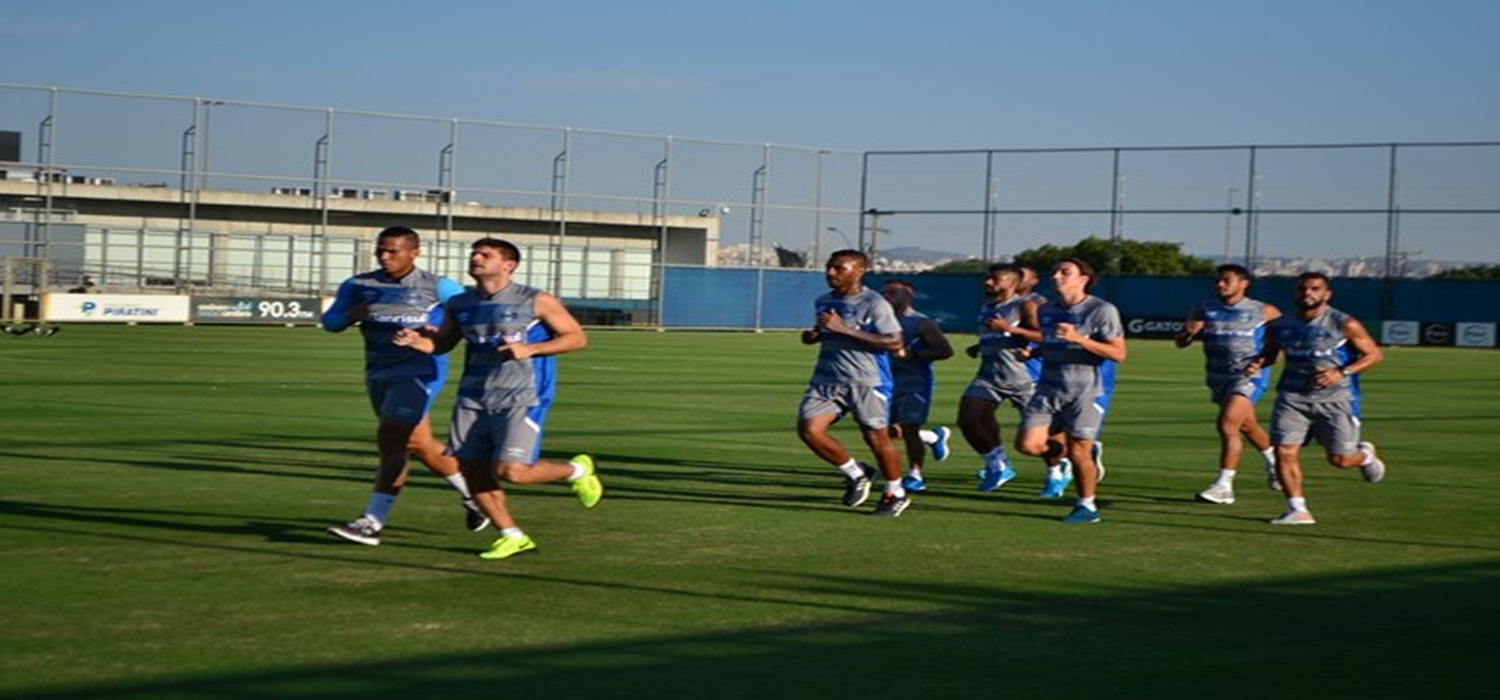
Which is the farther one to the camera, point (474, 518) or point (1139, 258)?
point (1139, 258)

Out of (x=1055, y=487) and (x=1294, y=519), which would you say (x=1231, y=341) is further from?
(x=1294, y=519)

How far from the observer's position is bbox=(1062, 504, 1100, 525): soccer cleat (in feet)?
44.0

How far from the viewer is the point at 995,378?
1647 cm

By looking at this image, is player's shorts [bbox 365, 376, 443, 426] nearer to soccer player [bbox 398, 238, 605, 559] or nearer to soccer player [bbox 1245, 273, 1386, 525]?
soccer player [bbox 398, 238, 605, 559]

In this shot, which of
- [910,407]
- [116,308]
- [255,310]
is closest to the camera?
[910,407]

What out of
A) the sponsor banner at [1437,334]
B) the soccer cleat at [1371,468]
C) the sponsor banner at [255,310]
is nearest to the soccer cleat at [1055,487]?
the soccer cleat at [1371,468]

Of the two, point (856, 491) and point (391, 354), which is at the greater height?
point (391, 354)

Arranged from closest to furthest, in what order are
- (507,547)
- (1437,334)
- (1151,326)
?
(507,547) < (1437,334) < (1151,326)

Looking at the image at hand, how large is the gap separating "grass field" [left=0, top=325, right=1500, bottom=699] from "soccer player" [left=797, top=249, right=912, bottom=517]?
439 mm

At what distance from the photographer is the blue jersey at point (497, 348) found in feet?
36.2

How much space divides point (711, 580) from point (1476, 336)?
51.8 meters

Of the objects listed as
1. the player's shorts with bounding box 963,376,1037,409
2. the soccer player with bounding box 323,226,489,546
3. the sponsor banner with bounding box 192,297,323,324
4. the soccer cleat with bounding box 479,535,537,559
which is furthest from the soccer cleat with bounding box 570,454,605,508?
the sponsor banner with bounding box 192,297,323,324

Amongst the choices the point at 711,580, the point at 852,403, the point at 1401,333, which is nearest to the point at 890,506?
A: the point at 852,403

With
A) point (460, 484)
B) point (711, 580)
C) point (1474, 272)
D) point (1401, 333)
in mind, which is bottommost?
point (711, 580)
